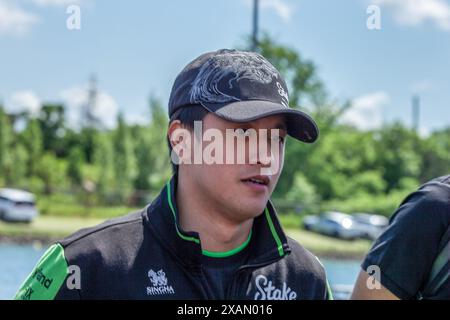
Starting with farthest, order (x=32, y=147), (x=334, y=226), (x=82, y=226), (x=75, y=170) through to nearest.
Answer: (x=75, y=170) → (x=32, y=147) → (x=334, y=226) → (x=82, y=226)

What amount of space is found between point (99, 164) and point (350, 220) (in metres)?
12.5

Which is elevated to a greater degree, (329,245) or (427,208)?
(427,208)

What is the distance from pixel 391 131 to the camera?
41.0 m

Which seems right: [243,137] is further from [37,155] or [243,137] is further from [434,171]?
[434,171]

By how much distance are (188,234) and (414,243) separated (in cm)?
72

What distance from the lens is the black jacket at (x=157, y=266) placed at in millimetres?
1913

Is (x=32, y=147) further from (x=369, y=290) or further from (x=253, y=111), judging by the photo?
(x=253, y=111)

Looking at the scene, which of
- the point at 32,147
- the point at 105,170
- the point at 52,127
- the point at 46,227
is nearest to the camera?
the point at 46,227

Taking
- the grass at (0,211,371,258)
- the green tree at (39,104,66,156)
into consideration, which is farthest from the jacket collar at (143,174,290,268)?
the green tree at (39,104,66,156)

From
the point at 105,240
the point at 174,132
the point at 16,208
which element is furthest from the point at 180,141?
the point at 16,208

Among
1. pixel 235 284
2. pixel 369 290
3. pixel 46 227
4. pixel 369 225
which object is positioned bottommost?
pixel 369 225

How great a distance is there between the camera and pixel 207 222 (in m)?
2.06

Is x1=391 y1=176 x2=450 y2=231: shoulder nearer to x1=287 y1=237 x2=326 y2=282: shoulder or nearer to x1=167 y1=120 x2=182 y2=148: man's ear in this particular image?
x1=287 y1=237 x2=326 y2=282: shoulder
